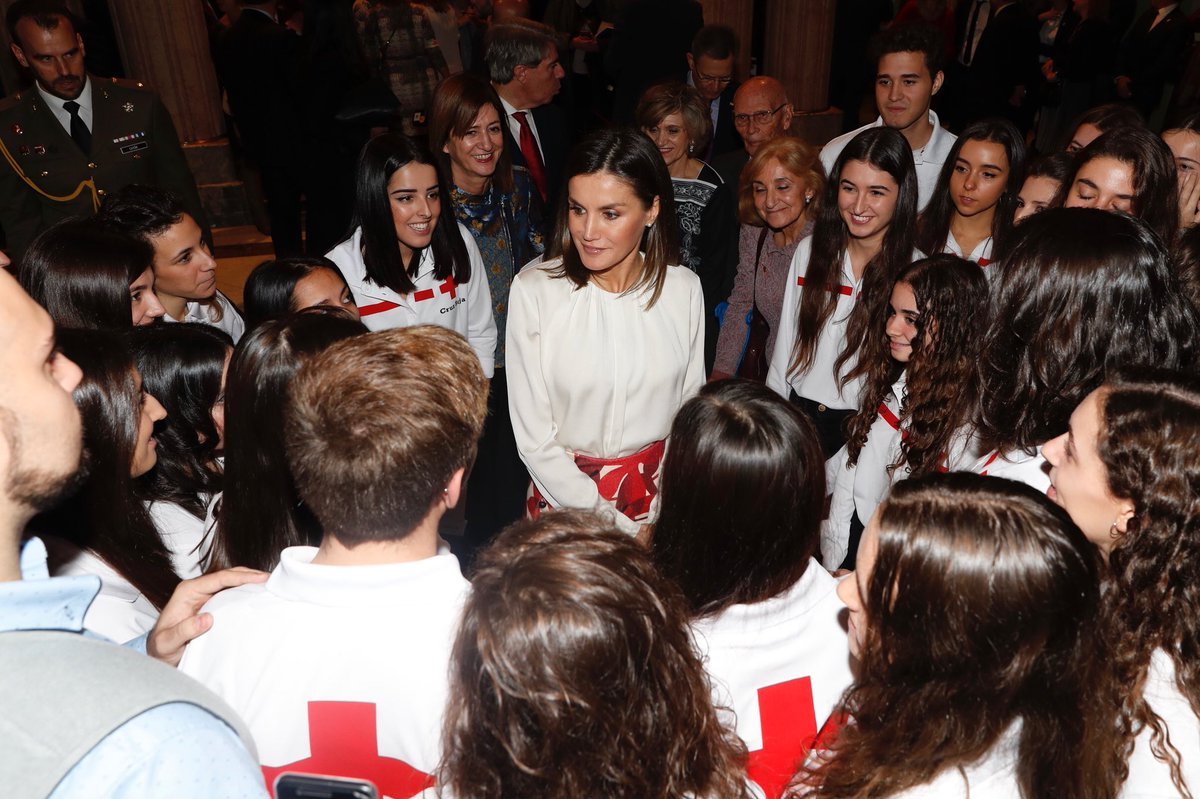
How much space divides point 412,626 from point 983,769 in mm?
777

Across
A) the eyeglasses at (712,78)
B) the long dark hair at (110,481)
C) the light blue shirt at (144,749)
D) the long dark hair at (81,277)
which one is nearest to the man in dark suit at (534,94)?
the eyeglasses at (712,78)

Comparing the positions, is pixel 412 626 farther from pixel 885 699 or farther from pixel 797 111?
pixel 797 111

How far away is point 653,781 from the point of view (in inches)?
40.9

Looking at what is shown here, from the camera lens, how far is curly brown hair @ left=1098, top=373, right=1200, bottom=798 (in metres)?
1.25

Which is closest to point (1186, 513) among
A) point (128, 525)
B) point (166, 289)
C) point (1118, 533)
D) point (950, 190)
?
point (1118, 533)

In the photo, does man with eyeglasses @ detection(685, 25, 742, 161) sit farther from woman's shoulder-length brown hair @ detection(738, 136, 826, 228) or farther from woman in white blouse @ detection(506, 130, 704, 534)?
woman in white blouse @ detection(506, 130, 704, 534)

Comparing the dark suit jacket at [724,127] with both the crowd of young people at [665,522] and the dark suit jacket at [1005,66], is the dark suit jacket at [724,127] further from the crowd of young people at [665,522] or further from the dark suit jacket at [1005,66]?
the dark suit jacket at [1005,66]

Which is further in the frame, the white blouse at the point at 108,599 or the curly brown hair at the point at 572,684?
the white blouse at the point at 108,599

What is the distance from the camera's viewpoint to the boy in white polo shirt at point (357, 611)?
118cm

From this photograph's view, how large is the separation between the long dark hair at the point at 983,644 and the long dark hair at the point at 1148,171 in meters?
1.85

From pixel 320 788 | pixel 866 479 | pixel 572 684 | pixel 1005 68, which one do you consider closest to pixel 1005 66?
pixel 1005 68

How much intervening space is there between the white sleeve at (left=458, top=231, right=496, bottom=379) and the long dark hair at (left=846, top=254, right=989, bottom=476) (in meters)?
1.41

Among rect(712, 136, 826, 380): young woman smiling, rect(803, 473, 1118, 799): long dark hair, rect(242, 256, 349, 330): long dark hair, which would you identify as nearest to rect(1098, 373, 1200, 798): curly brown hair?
rect(803, 473, 1118, 799): long dark hair

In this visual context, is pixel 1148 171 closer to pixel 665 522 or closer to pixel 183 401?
pixel 665 522
